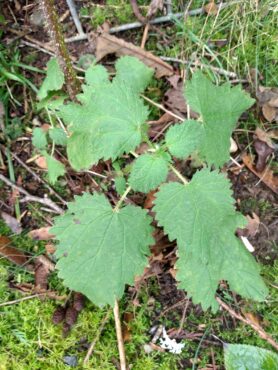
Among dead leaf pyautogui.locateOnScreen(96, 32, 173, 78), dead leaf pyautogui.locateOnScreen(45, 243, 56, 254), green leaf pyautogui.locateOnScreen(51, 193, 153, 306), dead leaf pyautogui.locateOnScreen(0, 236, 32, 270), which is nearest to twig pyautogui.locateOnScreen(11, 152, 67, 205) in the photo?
dead leaf pyautogui.locateOnScreen(45, 243, 56, 254)

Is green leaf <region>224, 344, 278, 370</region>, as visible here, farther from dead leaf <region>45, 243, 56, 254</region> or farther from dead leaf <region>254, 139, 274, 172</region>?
dead leaf <region>45, 243, 56, 254</region>

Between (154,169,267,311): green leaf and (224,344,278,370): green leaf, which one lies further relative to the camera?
(224,344,278,370): green leaf

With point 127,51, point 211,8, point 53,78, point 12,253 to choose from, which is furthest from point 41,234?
point 211,8

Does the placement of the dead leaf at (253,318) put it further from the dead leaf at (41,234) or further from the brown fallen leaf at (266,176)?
the dead leaf at (41,234)

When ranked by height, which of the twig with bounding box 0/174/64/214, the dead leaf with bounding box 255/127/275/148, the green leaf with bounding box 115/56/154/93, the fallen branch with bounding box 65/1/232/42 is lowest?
the twig with bounding box 0/174/64/214

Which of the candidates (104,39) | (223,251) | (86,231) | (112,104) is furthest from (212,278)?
(104,39)

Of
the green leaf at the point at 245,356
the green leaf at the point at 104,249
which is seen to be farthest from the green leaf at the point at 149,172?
the green leaf at the point at 245,356
